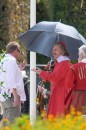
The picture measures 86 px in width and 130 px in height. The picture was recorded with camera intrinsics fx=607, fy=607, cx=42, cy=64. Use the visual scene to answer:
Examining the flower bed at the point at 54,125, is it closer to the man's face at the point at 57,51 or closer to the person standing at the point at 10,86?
the man's face at the point at 57,51

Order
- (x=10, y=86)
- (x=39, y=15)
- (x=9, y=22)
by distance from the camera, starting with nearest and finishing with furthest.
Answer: (x=10, y=86)
(x=9, y=22)
(x=39, y=15)

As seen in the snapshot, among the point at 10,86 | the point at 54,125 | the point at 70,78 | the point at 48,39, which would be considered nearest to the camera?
the point at 54,125

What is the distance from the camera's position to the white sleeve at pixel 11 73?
8000mm

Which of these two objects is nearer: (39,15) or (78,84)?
(78,84)

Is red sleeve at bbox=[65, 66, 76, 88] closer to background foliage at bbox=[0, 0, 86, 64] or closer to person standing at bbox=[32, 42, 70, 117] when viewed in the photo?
person standing at bbox=[32, 42, 70, 117]

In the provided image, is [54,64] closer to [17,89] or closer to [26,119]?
[17,89]

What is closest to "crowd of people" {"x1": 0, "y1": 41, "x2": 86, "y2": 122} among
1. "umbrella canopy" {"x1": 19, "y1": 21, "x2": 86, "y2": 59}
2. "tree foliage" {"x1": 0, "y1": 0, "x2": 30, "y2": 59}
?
"umbrella canopy" {"x1": 19, "y1": 21, "x2": 86, "y2": 59}

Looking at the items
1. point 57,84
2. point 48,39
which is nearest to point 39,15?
point 48,39

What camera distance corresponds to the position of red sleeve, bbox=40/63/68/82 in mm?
7586

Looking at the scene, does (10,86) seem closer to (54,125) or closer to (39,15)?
(54,125)

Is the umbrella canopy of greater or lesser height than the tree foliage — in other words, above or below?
above

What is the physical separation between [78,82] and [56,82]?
1.12 ft

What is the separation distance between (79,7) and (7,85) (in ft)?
69.9

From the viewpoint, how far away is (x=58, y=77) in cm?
767
